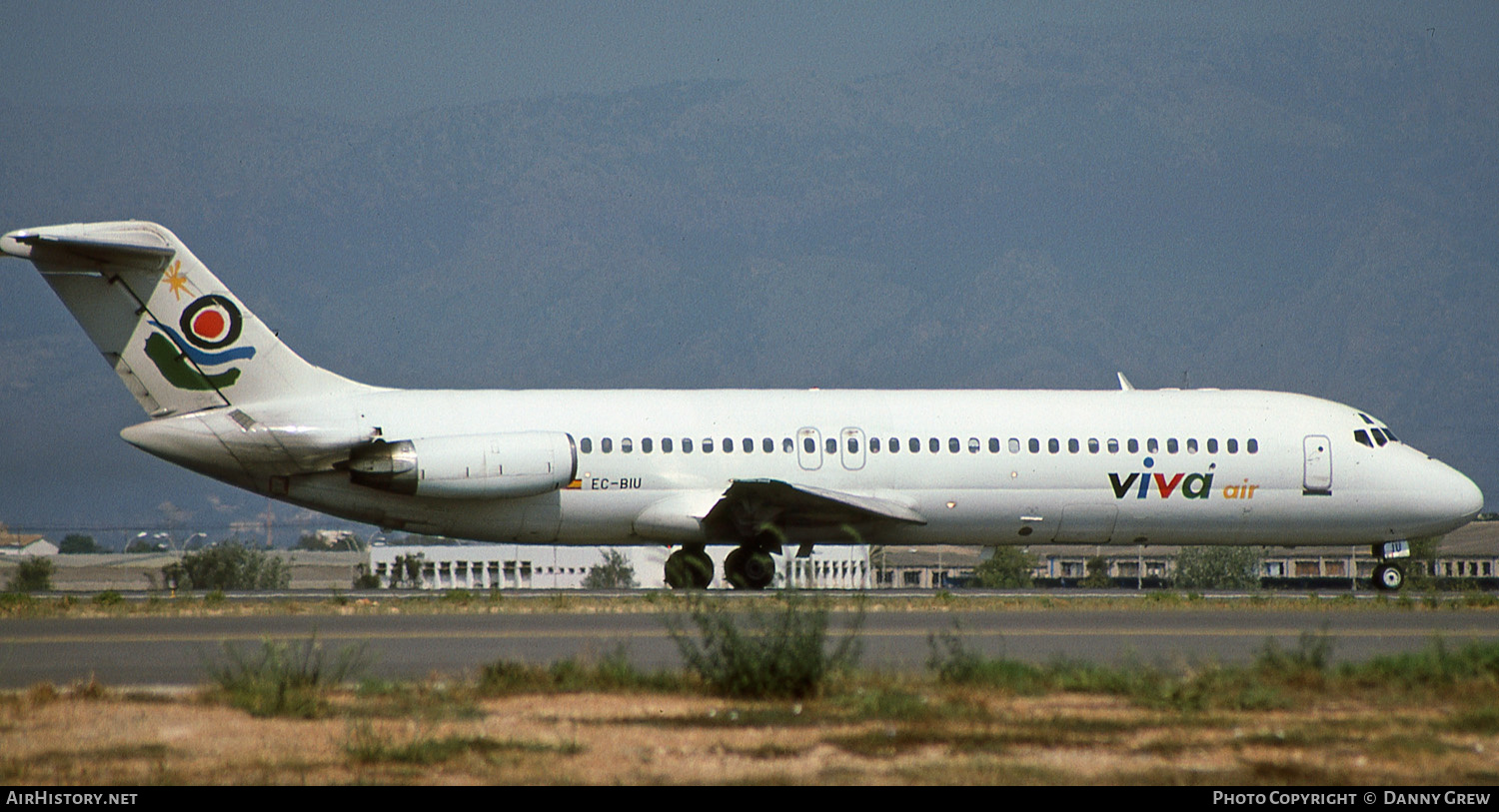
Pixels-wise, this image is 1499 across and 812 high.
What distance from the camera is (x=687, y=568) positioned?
2602 cm

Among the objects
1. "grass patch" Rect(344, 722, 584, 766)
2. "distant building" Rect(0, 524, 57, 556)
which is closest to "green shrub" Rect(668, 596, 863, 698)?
"grass patch" Rect(344, 722, 584, 766)

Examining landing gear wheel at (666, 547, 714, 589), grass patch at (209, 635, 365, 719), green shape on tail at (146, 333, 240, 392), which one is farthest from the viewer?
landing gear wheel at (666, 547, 714, 589)

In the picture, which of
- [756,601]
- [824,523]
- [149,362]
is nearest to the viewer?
[756,601]

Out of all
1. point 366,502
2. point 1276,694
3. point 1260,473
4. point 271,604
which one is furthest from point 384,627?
point 1260,473

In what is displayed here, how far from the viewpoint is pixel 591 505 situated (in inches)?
983

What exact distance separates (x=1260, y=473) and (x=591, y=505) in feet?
38.2

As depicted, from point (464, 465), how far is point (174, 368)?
4.68 m

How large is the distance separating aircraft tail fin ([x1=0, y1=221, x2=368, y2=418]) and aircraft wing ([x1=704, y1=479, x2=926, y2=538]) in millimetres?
7394

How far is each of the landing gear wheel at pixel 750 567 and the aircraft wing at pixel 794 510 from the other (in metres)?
0.47

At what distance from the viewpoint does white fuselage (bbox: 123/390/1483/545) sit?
24348 millimetres

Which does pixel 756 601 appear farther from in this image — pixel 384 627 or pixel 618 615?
pixel 384 627

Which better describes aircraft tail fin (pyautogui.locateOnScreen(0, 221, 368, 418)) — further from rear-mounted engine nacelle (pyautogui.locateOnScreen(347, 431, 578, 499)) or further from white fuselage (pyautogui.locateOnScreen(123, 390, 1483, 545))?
rear-mounted engine nacelle (pyautogui.locateOnScreen(347, 431, 578, 499))

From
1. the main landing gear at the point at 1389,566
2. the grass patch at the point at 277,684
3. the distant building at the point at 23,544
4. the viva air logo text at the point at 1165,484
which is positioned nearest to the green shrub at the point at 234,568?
the distant building at the point at 23,544

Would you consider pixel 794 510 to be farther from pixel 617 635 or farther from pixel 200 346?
pixel 617 635
